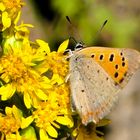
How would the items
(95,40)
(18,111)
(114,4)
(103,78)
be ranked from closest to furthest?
1. (18,111)
2. (103,78)
3. (95,40)
4. (114,4)

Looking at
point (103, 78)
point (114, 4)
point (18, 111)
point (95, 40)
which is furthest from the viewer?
point (114, 4)

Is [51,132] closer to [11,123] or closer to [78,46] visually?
[11,123]

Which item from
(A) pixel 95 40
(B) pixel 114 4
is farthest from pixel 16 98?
(B) pixel 114 4

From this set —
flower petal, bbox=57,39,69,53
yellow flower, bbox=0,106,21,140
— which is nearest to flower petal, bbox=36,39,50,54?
flower petal, bbox=57,39,69,53

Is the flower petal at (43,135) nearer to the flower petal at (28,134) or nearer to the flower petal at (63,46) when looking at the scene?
the flower petal at (28,134)

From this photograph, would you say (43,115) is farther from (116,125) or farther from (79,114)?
(116,125)

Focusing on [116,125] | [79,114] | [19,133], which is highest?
[79,114]

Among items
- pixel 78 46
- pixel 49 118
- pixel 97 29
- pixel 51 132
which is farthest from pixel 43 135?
pixel 97 29
